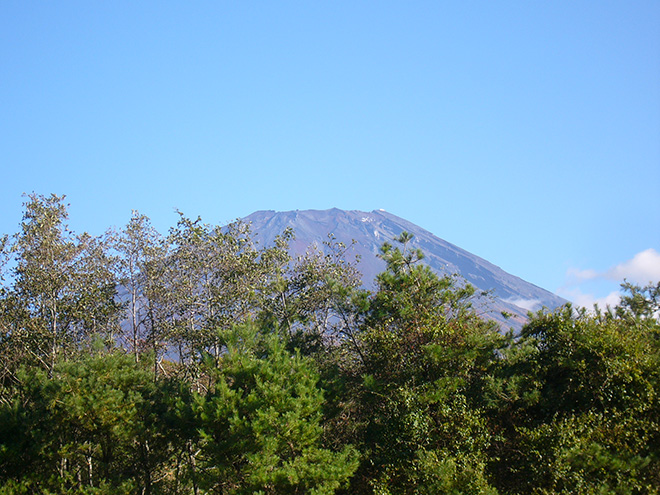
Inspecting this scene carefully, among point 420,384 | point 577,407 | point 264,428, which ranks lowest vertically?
point 264,428

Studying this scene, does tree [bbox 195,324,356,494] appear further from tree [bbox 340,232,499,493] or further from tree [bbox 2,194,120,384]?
tree [bbox 2,194,120,384]

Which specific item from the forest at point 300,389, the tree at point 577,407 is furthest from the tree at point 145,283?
the tree at point 577,407

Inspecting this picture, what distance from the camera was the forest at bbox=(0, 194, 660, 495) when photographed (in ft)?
51.7

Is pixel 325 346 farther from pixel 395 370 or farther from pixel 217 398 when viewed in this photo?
pixel 217 398

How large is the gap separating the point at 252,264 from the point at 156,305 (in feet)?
12.3

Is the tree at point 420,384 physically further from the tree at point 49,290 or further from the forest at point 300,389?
the tree at point 49,290

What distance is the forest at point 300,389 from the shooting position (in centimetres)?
1575

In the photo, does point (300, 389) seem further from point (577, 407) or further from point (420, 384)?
point (577, 407)

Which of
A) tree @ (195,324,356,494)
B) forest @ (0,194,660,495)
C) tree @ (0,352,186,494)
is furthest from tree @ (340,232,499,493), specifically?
tree @ (0,352,186,494)

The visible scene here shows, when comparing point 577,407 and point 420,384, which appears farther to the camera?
point 420,384

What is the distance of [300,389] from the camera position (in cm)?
1755

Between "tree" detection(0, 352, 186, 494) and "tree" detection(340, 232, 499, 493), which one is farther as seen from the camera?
"tree" detection(0, 352, 186, 494)

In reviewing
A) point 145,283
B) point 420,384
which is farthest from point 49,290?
point 420,384

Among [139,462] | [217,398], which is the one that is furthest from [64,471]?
[217,398]
